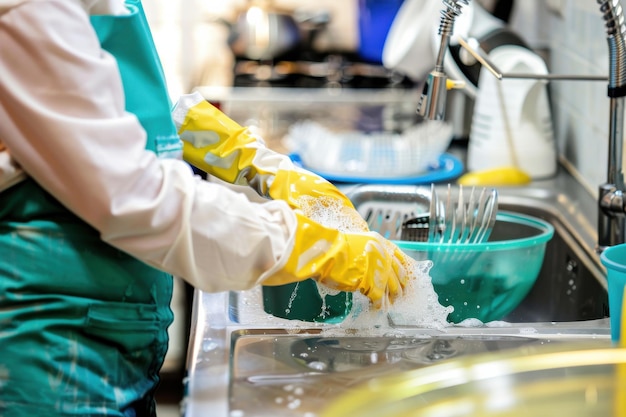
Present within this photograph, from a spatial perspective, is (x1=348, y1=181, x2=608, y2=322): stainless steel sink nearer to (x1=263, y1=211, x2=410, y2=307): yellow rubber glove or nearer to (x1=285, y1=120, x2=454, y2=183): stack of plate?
(x1=285, y1=120, x2=454, y2=183): stack of plate

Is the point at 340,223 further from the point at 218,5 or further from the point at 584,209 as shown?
the point at 218,5

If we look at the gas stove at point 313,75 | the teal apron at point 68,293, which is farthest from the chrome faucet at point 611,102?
the gas stove at point 313,75

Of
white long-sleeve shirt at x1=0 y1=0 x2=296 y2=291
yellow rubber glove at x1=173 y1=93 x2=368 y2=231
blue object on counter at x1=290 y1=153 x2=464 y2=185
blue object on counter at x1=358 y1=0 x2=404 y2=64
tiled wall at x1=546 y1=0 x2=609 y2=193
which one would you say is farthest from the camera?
blue object on counter at x1=358 y1=0 x2=404 y2=64

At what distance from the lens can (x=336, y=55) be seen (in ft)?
10.4

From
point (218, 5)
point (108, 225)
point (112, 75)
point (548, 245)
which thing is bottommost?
point (218, 5)

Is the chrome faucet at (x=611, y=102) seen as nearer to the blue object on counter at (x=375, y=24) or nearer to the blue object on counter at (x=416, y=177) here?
the blue object on counter at (x=416, y=177)

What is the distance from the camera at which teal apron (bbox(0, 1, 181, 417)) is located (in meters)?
0.97

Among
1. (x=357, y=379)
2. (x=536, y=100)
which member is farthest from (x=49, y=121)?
(x=536, y=100)

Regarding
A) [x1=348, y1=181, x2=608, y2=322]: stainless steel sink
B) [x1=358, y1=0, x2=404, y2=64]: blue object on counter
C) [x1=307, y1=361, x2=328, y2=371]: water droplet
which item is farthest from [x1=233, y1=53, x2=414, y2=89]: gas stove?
[x1=307, y1=361, x2=328, y2=371]: water droplet

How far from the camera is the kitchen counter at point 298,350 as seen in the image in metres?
0.93

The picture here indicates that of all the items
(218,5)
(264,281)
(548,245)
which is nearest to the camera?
(264,281)

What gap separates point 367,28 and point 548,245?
5.17ft

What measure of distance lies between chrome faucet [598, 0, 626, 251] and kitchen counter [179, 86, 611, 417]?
0.25 metres

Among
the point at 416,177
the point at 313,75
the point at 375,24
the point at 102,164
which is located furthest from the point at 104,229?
the point at 375,24
